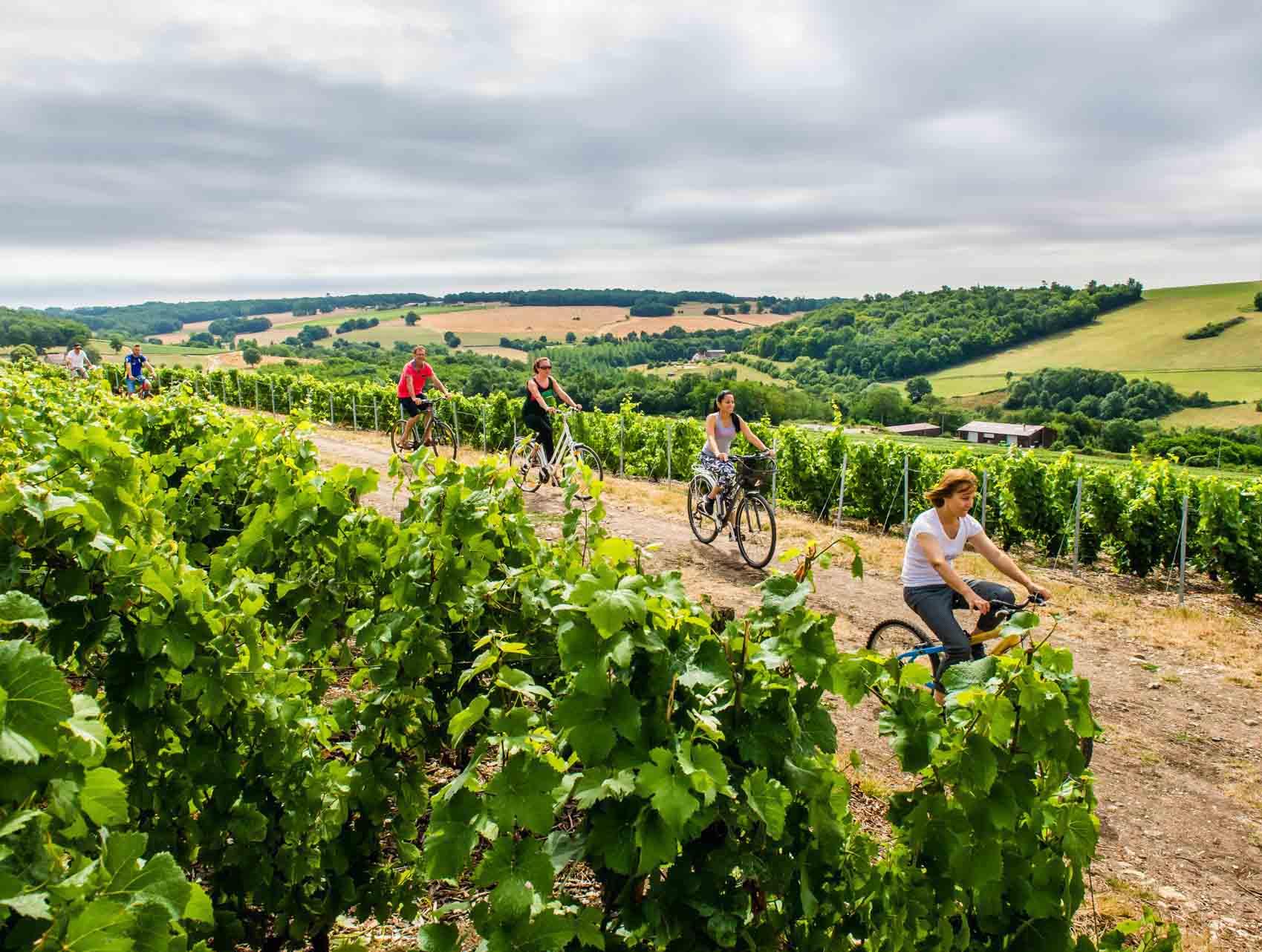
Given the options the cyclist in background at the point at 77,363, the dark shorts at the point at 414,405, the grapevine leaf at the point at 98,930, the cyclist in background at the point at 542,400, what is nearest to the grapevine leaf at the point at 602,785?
the grapevine leaf at the point at 98,930

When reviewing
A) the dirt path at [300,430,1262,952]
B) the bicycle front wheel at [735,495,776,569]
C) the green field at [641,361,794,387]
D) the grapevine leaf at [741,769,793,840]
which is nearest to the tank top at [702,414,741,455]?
the bicycle front wheel at [735,495,776,569]

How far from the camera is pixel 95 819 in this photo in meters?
1.57

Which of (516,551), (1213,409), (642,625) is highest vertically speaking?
(642,625)

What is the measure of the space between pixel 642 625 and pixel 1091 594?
32.3 ft

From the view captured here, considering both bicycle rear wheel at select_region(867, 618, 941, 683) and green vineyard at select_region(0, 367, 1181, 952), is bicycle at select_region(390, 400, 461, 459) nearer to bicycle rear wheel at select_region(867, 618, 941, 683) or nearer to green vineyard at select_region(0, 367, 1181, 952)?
bicycle rear wheel at select_region(867, 618, 941, 683)

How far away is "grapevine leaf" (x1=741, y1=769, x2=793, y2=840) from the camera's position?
75.2 inches

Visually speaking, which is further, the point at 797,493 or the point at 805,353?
the point at 805,353

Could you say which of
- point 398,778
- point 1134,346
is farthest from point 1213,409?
point 398,778

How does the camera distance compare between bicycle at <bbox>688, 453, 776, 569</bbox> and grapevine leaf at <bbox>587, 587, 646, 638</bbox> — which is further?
bicycle at <bbox>688, 453, 776, 569</bbox>

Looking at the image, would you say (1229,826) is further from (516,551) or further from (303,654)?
(303,654)

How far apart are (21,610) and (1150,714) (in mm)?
7325

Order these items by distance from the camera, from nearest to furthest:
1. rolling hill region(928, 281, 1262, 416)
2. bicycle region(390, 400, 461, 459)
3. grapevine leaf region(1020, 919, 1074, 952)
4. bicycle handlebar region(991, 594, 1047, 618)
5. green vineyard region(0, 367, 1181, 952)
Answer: green vineyard region(0, 367, 1181, 952) < grapevine leaf region(1020, 919, 1074, 952) < bicycle handlebar region(991, 594, 1047, 618) < bicycle region(390, 400, 461, 459) < rolling hill region(928, 281, 1262, 416)

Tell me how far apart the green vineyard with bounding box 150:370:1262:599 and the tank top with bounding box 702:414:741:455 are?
4557 mm

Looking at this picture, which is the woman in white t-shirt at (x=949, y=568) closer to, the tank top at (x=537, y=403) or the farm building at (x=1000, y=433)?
the tank top at (x=537, y=403)
